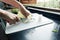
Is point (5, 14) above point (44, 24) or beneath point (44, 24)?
above

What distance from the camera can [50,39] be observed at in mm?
573

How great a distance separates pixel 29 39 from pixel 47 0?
101 centimetres

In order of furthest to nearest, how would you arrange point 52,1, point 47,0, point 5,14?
point 47,0
point 52,1
point 5,14

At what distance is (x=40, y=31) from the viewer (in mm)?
687

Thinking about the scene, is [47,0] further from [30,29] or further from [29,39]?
[29,39]

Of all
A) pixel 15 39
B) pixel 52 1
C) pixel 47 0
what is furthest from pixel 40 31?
pixel 47 0

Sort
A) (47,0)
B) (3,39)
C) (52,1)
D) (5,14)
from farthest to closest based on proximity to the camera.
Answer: (47,0) < (52,1) < (3,39) < (5,14)

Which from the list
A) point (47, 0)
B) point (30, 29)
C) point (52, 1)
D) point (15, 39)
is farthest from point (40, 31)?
point (47, 0)

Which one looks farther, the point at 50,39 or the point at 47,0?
the point at 47,0

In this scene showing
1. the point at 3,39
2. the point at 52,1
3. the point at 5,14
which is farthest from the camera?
the point at 52,1

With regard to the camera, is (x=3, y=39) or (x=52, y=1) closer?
(x=3, y=39)

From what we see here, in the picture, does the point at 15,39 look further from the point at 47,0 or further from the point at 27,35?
the point at 47,0

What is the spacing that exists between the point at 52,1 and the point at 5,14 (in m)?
0.93

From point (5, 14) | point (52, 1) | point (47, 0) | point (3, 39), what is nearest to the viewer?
point (5, 14)
